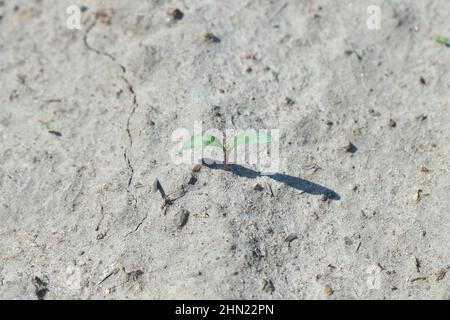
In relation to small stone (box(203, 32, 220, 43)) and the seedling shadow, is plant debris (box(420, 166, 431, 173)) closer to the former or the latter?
the seedling shadow

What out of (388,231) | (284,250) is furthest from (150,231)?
(388,231)

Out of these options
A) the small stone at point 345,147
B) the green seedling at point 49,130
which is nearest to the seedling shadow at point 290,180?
the small stone at point 345,147

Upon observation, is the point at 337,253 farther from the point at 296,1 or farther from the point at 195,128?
the point at 296,1

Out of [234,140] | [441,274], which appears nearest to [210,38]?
[234,140]

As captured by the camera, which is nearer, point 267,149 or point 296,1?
point 267,149

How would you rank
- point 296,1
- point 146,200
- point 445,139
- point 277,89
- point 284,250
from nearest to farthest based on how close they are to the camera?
point 284,250
point 146,200
point 445,139
point 277,89
point 296,1

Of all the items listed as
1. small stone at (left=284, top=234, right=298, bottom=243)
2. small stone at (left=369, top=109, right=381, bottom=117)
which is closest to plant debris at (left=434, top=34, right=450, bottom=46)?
small stone at (left=369, top=109, right=381, bottom=117)
